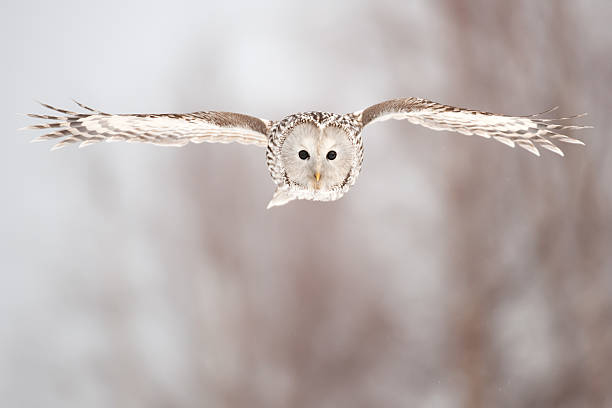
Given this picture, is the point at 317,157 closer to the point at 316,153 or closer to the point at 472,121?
the point at 316,153

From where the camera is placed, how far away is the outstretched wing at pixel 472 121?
1257 mm

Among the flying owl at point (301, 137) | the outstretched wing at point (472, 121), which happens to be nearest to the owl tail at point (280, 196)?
the flying owl at point (301, 137)

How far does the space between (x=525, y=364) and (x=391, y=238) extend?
2.69ft

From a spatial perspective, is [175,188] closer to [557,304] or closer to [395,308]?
[395,308]

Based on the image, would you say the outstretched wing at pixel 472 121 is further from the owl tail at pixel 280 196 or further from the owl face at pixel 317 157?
the owl tail at pixel 280 196

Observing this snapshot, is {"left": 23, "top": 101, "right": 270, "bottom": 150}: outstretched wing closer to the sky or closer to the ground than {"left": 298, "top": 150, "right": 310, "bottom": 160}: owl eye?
closer to the sky

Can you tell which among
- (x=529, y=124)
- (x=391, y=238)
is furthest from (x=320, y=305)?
(x=529, y=124)

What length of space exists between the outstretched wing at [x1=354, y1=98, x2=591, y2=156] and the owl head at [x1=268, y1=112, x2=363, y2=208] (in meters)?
0.06

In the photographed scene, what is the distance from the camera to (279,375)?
3234mm

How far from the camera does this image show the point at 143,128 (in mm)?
1380

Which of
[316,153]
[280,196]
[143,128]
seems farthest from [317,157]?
[143,128]

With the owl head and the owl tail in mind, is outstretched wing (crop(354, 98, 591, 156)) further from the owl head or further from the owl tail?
the owl tail

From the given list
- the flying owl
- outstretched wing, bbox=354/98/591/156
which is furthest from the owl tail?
outstretched wing, bbox=354/98/591/156

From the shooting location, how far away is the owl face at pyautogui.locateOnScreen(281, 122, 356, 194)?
1.34m
